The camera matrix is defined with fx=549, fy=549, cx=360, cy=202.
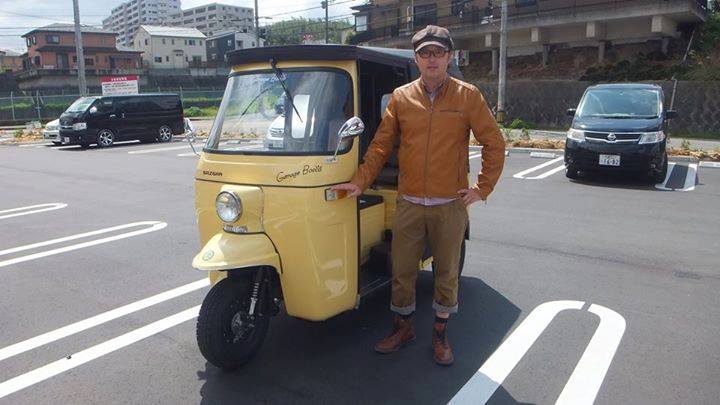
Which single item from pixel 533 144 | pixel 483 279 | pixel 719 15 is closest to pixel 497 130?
pixel 483 279

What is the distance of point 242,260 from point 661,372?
2.50 meters

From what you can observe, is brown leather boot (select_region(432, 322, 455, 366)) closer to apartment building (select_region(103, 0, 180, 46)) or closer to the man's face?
the man's face

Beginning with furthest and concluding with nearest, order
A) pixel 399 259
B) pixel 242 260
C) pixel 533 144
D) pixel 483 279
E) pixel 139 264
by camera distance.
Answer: pixel 533 144 < pixel 139 264 < pixel 483 279 < pixel 399 259 < pixel 242 260

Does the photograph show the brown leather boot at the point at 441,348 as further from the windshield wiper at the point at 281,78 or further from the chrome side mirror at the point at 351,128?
the windshield wiper at the point at 281,78

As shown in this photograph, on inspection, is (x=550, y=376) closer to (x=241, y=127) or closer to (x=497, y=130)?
(x=497, y=130)

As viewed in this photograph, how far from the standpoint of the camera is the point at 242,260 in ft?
9.92

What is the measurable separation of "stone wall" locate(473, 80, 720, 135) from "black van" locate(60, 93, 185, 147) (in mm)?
13721

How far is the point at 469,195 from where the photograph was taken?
3.16 metres

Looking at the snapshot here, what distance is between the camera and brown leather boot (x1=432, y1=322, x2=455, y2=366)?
3311 mm

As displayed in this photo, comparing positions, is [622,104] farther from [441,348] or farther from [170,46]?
[170,46]

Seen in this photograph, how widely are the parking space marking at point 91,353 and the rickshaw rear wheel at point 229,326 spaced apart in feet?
3.07

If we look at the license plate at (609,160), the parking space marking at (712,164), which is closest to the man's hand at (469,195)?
the license plate at (609,160)

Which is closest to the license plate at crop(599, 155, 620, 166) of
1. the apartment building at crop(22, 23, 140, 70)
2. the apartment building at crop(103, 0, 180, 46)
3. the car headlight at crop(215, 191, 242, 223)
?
the car headlight at crop(215, 191, 242, 223)

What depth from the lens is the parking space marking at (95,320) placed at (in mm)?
3688
